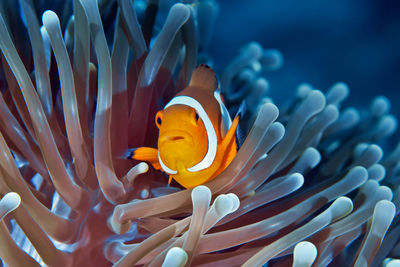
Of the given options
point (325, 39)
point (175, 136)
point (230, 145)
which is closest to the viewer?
point (175, 136)

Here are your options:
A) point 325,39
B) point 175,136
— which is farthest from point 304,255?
point 325,39

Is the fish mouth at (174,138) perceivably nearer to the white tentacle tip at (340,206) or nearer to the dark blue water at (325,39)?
the white tentacle tip at (340,206)

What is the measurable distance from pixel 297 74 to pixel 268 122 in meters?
1.09

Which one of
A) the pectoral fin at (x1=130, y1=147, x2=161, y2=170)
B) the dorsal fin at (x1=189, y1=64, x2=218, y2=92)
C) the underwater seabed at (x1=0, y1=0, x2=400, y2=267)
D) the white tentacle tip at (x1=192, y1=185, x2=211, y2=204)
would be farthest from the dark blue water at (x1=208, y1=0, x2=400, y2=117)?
the white tentacle tip at (x1=192, y1=185, x2=211, y2=204)

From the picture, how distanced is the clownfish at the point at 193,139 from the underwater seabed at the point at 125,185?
0.04 metres

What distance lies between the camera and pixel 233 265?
2.52 ft

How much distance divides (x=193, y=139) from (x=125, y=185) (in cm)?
17

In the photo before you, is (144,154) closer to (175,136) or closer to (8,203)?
(175,136)

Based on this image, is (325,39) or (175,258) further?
(325,39)

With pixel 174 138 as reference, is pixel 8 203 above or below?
below

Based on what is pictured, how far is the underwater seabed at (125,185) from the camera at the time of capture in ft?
2.32

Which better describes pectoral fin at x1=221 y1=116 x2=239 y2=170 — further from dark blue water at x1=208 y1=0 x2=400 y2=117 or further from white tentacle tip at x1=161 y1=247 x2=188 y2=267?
dark blue water at x1=208 y1=0 x2=400 y2=117

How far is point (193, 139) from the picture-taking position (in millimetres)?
731

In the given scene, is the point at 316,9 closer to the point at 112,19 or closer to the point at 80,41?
the point at 112,19
